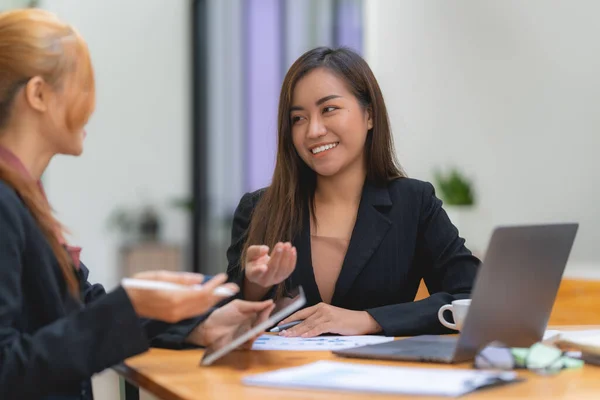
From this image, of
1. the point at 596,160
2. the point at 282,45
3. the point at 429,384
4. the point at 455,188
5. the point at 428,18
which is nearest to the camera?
the point at 429,384

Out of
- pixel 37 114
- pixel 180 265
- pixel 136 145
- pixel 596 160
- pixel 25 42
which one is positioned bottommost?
pixel 180 265

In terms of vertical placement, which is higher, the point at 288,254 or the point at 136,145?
the point at 288,254

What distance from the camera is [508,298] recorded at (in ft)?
4.60

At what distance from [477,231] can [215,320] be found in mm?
3167

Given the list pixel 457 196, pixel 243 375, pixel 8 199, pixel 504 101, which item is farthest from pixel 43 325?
pixel 504 101

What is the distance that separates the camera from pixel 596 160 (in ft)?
13.0

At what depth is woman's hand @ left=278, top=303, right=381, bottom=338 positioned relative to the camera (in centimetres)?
181

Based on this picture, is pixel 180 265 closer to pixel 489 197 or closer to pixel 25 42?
pixel 489 197

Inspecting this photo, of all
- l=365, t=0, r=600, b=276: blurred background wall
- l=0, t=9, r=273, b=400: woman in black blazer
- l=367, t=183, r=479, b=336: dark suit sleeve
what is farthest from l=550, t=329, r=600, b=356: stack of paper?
l=365, t=0, r=600, b=276: blurred background wall

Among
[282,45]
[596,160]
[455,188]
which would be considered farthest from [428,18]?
[282,45]

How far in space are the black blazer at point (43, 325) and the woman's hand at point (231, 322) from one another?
295mm

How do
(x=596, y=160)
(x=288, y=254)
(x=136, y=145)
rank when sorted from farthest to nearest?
1. (x=136, y=145)
2. (x=596, y=160)
3. (x=288, y=254)

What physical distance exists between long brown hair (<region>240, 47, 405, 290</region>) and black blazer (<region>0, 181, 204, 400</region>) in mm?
895

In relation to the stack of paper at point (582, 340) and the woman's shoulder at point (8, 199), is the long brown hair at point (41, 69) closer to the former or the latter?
the woman's shoulder at point (8, 199)
